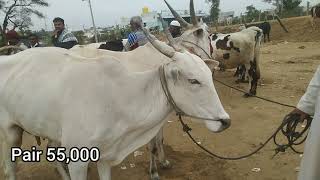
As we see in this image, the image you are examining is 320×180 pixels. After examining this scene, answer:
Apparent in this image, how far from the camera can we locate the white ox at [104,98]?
3.48 m

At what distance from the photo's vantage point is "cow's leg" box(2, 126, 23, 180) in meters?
4.24

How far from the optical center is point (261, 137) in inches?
261

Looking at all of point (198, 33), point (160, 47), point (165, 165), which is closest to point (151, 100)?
point (160, 47)

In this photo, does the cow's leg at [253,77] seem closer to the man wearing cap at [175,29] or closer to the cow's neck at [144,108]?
the man wearing cap at [175,29]

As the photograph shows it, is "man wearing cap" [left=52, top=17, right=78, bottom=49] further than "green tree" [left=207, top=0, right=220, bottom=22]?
No

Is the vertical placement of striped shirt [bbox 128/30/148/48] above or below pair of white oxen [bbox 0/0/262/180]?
above

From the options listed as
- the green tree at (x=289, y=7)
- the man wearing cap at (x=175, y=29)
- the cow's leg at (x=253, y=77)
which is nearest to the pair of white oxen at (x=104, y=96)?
the man wearing cap at (x=175, y=29)

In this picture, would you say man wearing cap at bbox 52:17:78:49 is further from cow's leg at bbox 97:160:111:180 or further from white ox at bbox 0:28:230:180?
cow's leg at bbox 97:160:111:180

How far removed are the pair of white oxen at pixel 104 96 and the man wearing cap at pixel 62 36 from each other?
7.96 feet

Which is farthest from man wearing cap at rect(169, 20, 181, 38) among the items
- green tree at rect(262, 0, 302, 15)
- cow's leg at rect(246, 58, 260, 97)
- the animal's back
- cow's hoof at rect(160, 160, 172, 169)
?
green tree at rect(262, 0, 302, 15)

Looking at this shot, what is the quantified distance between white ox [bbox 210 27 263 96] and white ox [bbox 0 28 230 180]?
6547 millimetres

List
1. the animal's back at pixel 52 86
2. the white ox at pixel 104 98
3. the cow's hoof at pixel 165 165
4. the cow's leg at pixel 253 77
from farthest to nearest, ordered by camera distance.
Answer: the cow's leg at pixel 253 77 → the cow's hoof at pixel 165 165 → the animal's back at pixel 52 86 → the white ox at pixel 104 98

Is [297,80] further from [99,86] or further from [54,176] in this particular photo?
[99,86]

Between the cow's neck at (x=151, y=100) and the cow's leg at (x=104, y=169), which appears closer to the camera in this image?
the cow's neck at (x=151, y=100)
